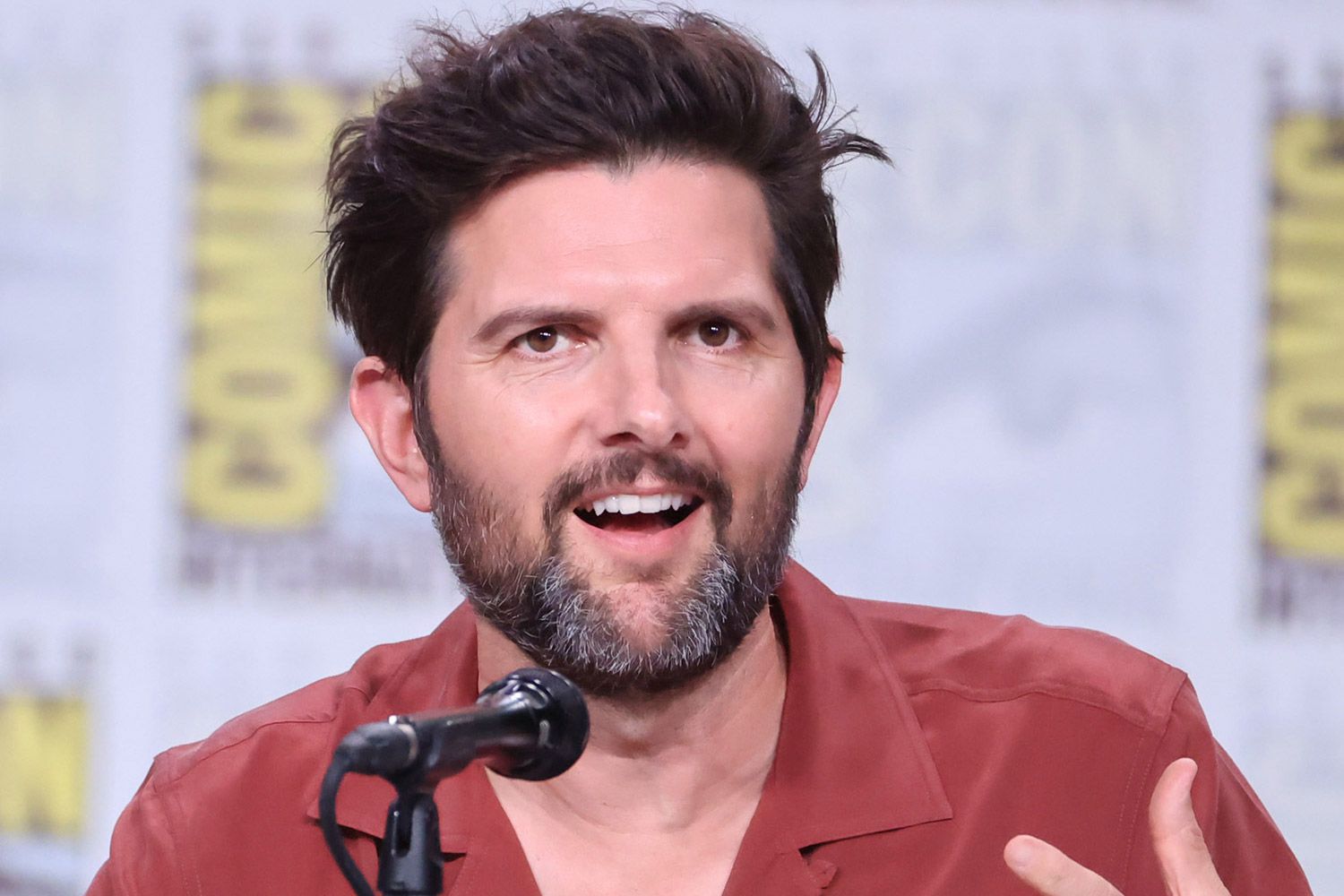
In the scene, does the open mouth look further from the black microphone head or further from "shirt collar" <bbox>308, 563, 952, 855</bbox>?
the black microphone head

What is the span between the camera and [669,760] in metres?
2.12

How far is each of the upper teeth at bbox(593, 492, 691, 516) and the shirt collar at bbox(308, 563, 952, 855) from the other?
365mm

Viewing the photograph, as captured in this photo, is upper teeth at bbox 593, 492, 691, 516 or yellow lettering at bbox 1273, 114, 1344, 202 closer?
upper teeth at bbox 593, 492, 691, 516

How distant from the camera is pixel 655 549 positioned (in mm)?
1953

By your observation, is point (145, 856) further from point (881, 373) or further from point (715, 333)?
point (881, 373)

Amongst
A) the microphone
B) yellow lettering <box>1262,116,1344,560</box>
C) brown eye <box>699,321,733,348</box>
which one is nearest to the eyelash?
brown eye <box>699,321,733,348</box>

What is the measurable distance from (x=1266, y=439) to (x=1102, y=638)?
1.18 metres

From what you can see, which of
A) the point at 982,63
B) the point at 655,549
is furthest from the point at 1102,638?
the point at 982,63

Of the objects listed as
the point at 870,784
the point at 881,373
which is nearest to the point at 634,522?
the point at 870,784

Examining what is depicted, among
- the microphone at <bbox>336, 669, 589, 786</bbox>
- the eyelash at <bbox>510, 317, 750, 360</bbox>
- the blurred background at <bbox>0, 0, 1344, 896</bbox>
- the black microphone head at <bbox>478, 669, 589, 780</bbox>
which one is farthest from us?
the blurred background at <bbox>0, 0, 1344, 896</bbox>

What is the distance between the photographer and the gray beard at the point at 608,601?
1951 mm

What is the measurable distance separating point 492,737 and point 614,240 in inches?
32.4

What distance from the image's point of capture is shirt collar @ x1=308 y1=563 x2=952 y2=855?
2.05m

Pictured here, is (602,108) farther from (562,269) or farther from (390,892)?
(390,892)
